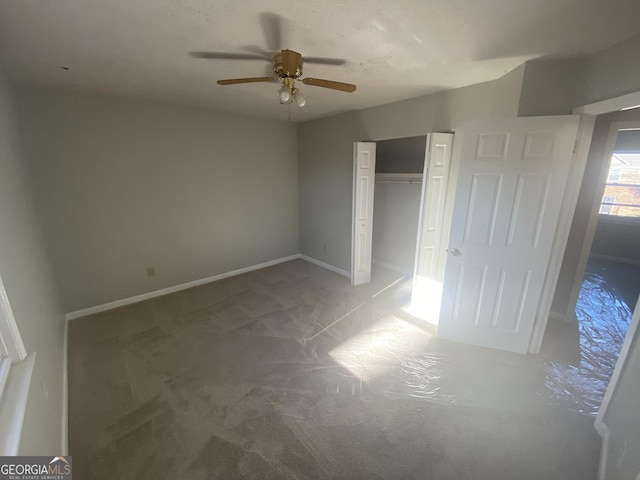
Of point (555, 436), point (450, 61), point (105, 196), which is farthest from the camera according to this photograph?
point (105, 196)

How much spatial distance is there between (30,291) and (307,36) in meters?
2.32

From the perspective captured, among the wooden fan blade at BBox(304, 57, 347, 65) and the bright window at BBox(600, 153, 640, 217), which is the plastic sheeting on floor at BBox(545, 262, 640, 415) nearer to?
the bright window at BBox(600, 153, 640, 217)

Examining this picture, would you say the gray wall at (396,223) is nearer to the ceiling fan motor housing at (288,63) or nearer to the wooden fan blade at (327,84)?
the wooden fan blade at (327,84)

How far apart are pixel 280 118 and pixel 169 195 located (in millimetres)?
1932

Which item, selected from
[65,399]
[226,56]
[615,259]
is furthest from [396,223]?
[65,399]

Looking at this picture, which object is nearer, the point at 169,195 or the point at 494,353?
the point at 494,353

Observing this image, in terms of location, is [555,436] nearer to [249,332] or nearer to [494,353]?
[494,353]

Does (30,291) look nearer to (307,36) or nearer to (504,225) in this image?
(307,36)

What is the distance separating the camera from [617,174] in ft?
16.2

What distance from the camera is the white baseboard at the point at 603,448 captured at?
4.65 ft

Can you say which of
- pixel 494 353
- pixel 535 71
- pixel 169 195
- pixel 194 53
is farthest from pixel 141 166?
pixel 494 353

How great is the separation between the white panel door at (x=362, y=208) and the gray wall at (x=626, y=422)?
101 inches

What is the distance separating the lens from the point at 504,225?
2145mm

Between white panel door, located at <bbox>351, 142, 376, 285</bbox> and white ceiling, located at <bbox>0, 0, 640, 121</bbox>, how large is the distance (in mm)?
1130
